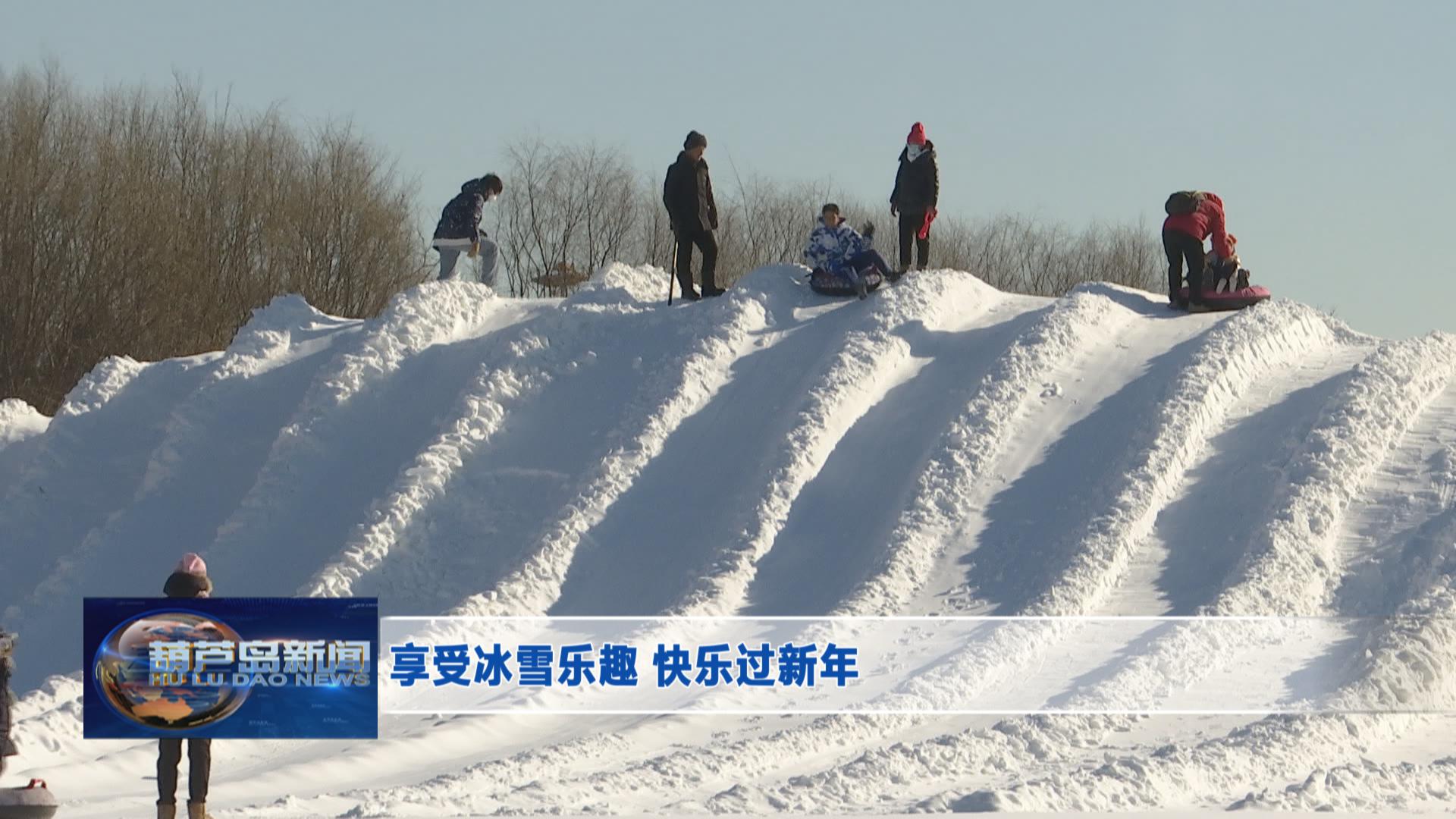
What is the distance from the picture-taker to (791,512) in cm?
1357

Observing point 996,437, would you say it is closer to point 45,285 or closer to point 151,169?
point 45,285

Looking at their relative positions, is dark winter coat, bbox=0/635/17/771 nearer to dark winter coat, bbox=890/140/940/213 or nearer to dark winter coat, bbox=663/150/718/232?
dark winter coat, bbox=663/150/718/232

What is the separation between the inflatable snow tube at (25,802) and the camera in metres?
7.27

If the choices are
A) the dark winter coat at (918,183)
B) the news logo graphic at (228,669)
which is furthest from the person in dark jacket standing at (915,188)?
the news logo graphic at (228,669)

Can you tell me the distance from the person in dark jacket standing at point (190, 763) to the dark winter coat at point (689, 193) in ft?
27.8

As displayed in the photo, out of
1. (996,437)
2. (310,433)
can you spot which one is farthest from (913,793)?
(310,433)

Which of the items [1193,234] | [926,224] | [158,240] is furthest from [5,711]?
[158,240]

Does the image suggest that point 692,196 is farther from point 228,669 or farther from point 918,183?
point 228,669

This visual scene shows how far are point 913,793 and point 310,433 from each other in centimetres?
816

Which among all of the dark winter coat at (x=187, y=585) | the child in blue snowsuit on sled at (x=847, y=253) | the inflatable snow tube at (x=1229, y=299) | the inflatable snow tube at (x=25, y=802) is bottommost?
the inflatable snow tube at (x=25, y=802)

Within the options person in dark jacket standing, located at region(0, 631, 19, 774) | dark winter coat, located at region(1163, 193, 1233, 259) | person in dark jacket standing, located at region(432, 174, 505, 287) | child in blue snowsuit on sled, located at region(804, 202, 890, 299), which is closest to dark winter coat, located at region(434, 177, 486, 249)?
person in dark jacket standing, located at region(432, 174, 505, 287)

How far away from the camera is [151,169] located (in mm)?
36500

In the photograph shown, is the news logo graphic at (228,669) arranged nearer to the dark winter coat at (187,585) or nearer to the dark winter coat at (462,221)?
the dark winter coat at (187,585)

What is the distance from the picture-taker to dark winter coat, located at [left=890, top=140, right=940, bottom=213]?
52.3ft
